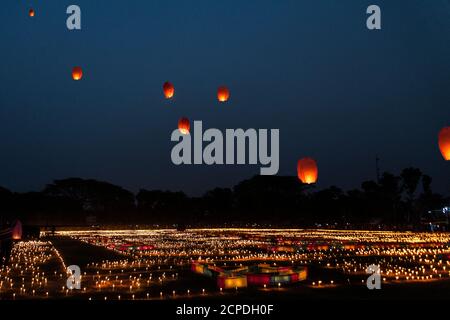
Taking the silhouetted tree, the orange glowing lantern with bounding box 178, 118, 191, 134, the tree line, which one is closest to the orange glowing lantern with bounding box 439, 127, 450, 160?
the orange glowing lantern with bounding box 178, 118, 191, 134

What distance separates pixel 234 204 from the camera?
7238cm

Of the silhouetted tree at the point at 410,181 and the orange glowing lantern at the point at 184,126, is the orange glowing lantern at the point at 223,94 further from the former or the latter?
the silhouetted tree at the point at 410,181

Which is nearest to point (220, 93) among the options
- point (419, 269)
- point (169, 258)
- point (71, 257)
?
point (169, 258)

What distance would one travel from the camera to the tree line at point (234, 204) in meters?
56.2

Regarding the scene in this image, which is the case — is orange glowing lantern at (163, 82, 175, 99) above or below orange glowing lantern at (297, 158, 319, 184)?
above

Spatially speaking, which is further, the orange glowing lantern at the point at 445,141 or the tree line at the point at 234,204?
the tree line at the point at 234,204

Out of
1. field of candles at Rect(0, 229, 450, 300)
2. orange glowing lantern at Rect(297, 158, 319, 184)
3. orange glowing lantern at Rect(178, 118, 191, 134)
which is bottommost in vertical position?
field of candles at Rect(0, 229, 450, 300)

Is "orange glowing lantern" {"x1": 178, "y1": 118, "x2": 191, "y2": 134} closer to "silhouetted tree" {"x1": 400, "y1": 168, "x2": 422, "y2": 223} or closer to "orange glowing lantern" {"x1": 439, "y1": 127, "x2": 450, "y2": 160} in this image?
"orange glowing lantern" {"x1": 439, "y1": 127, "x2": 450, "y2": 160}

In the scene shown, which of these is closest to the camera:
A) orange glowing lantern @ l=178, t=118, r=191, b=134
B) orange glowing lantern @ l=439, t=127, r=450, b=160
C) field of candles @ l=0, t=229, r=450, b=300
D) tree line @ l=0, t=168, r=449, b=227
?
field of candles @ l=0, t=229, r=450, b=300

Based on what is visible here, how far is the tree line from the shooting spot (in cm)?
5622

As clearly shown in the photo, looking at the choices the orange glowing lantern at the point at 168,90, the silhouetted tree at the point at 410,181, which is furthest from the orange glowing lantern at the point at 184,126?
the silhouetted tree at the point at 410,181

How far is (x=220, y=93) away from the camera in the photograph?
1806cm

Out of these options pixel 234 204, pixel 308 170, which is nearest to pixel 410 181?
pixel 234 204

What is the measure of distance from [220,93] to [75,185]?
175 feet
